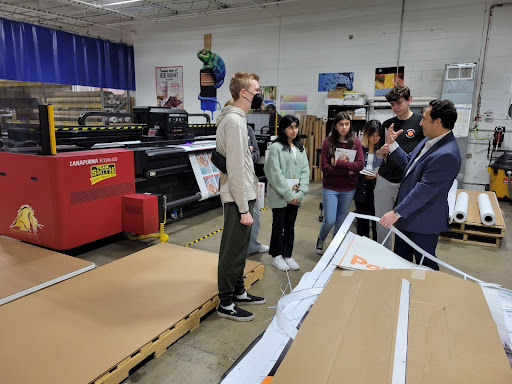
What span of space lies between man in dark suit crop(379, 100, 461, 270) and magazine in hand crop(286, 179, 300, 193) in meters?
1.12

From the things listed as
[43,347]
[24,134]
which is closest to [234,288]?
[43,347]

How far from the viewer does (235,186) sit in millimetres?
2250

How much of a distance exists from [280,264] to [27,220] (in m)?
2.48

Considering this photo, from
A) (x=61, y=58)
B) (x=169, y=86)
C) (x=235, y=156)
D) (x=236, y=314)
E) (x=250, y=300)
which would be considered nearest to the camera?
(x=235, y=156)

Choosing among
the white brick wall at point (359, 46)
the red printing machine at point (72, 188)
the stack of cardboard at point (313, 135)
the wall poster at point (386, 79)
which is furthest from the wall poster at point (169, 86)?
the red printing machine at point (72, 188)

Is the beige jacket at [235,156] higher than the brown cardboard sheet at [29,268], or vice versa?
the beige jacket at [235,156]

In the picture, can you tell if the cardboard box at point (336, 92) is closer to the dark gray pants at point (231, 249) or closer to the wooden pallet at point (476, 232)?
the wooden pallet at point (476, 232)

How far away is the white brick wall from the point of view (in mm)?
6945

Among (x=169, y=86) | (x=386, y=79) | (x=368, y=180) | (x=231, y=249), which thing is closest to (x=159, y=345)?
(x=231, y=249)

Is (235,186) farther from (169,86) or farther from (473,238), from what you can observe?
(169,86)

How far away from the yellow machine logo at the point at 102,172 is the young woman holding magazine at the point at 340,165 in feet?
7.08

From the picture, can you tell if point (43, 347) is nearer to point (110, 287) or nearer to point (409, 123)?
point (110, 287)

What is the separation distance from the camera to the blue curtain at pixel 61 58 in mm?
8797

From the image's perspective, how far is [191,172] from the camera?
17.3 feet
